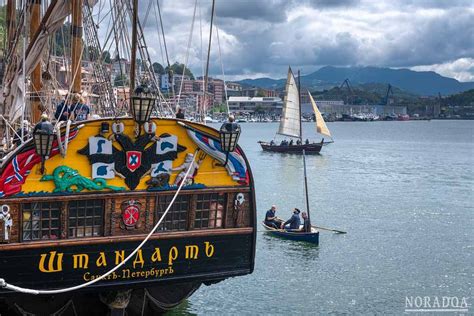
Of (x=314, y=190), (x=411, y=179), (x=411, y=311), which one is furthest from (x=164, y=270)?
(x=411, y=179)

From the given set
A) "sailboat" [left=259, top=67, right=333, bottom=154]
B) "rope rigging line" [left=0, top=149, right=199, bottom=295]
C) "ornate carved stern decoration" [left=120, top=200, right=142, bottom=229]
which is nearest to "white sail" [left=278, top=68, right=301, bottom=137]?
"sailboat" [left=259, top=67, right=333, bottom=154]

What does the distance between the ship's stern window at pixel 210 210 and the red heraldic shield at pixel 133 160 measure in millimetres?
1775

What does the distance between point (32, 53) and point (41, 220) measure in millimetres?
6415

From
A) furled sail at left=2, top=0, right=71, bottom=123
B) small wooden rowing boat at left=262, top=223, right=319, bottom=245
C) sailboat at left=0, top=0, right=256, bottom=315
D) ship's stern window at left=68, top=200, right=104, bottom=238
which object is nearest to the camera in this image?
sailboat at left=0, top=0, right=256, bottom=315

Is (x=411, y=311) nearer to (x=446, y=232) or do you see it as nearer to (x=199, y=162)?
(x=199, y=162)

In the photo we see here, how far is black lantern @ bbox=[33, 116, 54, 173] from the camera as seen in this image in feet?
44.0

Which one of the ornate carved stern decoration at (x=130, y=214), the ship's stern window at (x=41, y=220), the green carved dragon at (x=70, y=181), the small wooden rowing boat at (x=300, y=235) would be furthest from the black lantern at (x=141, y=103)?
the small wooden rowing boat at (x=300, y=235)

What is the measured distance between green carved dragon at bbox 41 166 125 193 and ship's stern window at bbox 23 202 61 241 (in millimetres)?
396

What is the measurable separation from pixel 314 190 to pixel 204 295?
36245mm

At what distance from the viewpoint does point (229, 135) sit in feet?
50.4

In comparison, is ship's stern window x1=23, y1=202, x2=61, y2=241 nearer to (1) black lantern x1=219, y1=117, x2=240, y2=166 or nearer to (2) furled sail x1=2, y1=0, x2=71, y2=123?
(1) black lantern x1=219, y1=117, x2=240, y2=166

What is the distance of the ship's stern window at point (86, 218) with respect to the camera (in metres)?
14.6

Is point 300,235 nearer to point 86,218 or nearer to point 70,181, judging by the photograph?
point 86,218

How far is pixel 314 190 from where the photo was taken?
5928cm
